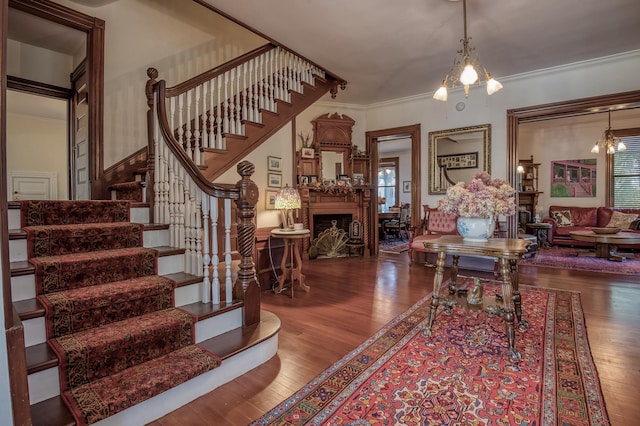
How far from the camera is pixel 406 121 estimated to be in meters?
6.00

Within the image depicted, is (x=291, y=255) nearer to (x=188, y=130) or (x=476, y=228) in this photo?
(x=188, y=130)

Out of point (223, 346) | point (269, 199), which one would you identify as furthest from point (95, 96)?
point (223, 346)

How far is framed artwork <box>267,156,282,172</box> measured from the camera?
4092mm

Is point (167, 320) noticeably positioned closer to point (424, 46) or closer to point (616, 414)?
point (616, 414)

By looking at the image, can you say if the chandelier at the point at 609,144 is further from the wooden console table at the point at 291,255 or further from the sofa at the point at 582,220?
the wooden console table at the point at 291,255

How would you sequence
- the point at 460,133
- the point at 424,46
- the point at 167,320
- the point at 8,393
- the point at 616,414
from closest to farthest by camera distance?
the point at 8,393 → the point at 616,414 → the point at 167,320 → the point at 424,46 → the point at 460,133

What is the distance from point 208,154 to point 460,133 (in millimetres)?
4202

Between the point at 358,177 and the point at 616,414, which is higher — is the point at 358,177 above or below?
above

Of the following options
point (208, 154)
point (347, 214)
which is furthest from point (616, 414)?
point (347, 214)

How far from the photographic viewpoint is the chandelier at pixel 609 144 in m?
6.42

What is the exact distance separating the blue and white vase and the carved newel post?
1.64 metres

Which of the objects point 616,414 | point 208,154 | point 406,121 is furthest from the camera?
point 406,121

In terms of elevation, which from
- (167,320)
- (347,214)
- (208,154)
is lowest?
→ (167,320)

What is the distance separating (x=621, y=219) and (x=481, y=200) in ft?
20.8
